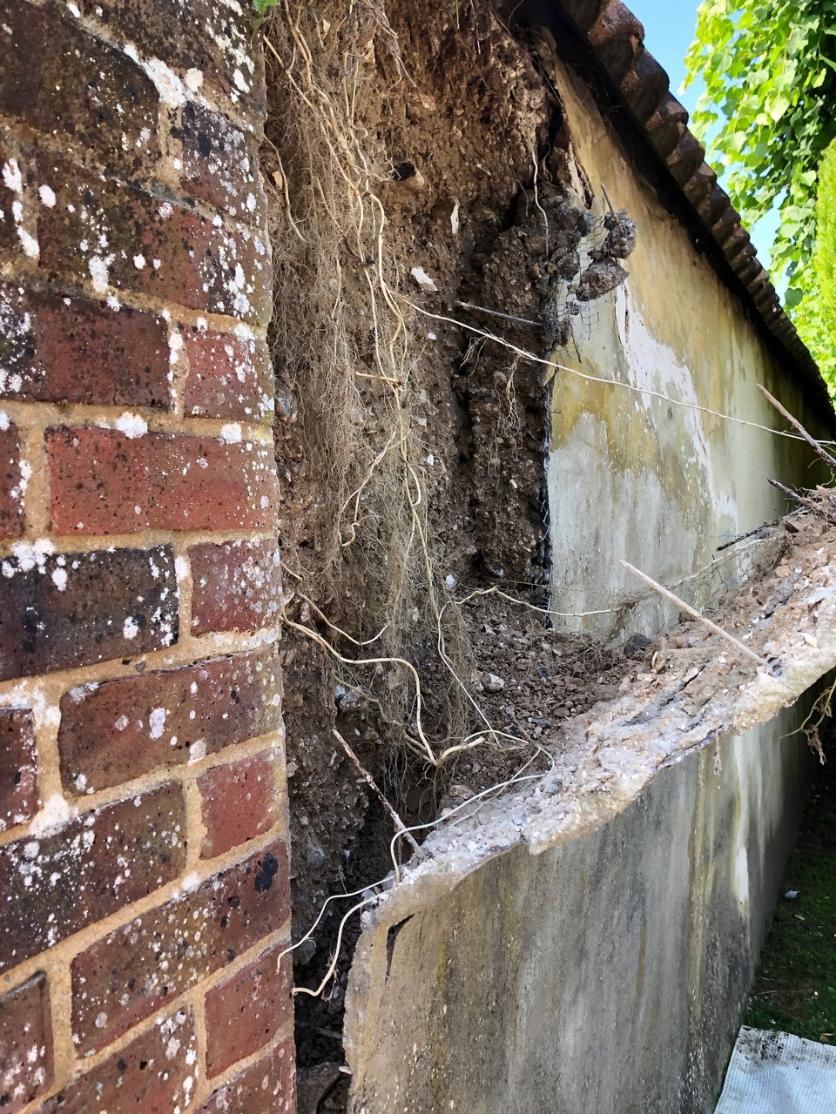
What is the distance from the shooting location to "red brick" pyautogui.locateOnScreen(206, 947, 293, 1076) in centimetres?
94

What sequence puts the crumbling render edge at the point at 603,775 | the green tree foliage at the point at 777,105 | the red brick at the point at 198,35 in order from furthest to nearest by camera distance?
the green tree foliage at the point at 777,105 < the crumbling render edge at the point at 603,775 < the red brick at the point at 198,35

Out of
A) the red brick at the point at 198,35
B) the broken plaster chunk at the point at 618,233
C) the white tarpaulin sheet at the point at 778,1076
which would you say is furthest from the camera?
the white tarpaulin sheet at the point at 778,1076

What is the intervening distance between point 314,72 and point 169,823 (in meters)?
1.29

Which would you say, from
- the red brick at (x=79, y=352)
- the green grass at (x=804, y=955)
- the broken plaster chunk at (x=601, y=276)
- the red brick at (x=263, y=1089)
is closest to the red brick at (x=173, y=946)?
the red brick at (x=263, y=1089)

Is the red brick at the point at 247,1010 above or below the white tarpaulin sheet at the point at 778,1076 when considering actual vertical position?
above

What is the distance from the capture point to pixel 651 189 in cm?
338

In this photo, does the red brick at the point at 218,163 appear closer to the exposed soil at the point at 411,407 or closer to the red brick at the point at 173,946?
the exposed soil at the point at 411,407

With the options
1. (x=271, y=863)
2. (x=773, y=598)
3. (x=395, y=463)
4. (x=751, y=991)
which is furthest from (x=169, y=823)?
(x=751, y=991)

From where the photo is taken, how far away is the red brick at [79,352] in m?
0.71

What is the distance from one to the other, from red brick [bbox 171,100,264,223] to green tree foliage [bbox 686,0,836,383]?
20.7ft

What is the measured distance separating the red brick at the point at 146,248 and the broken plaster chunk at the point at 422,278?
3.71ft

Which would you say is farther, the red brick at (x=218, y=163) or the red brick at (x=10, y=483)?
the red brick at (x=218, y=163)

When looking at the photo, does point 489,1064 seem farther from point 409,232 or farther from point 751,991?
point 751,991

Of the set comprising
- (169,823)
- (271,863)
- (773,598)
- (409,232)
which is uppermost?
(409,232)
